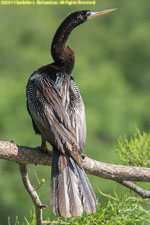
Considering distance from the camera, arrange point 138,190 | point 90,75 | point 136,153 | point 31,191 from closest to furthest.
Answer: point 31,191 → point 138,190 → point 136,153 → point 90,75

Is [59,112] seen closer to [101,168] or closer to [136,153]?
[101,168]

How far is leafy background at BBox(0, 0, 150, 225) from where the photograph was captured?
9.49 metres

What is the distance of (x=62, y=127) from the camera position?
3.28m

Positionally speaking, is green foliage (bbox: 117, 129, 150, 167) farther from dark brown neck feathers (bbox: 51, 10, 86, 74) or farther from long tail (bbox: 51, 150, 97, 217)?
dark brown neck feathers (bbox: 51, 10, 86, 74)

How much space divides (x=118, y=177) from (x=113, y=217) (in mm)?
232

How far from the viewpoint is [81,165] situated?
10.3ft

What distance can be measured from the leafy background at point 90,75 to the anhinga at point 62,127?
371cm

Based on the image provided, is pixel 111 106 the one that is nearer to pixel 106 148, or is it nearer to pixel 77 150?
pixel 106 148

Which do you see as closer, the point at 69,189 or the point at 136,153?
the point at 69,189

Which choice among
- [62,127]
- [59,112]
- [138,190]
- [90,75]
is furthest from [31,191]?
[90,75]

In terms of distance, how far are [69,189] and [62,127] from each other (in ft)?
1.43

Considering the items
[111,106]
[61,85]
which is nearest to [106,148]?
[111,106]

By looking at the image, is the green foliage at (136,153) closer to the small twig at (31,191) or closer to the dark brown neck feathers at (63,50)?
the small twig at (31,191)

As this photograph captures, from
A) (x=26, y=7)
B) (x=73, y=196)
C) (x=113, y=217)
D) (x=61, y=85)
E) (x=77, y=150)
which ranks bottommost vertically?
(x=113, y=217)
